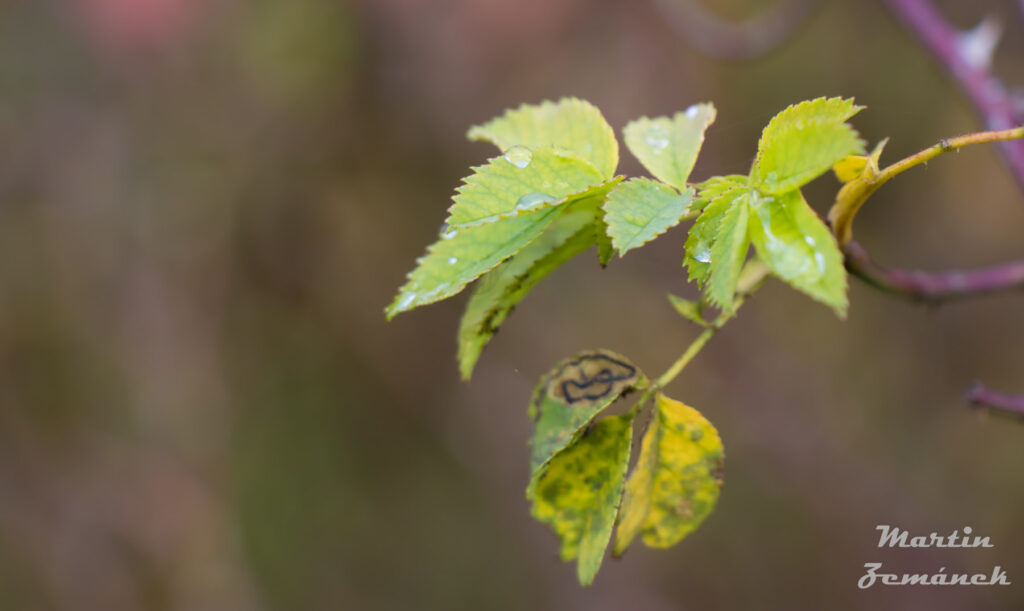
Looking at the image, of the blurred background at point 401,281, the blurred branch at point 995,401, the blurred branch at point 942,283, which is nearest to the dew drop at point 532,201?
the blurred branch at point 942,283

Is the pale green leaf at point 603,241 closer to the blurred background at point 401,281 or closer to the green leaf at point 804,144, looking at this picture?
the green leaf at point 804,144

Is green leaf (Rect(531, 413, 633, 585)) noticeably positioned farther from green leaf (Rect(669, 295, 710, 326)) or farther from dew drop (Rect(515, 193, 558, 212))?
dew drop (Rect(515, 193, 558, 212))

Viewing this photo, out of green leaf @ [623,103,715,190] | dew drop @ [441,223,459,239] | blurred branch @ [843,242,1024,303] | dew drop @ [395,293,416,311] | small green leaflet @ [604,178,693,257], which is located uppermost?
dew drop @ [441,223,459,239]

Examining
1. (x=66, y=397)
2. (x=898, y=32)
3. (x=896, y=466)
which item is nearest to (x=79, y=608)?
(x=66, y=397)

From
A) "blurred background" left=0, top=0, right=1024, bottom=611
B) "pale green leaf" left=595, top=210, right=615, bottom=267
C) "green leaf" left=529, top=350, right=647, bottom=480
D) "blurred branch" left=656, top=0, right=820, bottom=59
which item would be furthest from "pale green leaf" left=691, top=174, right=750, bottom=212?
"blurred background" left=0, top=0, right=1024, bottom=611

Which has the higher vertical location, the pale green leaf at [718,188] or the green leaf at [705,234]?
the pale green leaf at [718,188]
